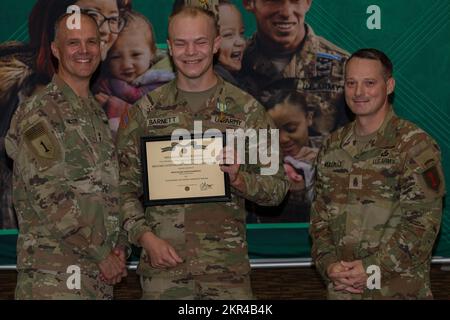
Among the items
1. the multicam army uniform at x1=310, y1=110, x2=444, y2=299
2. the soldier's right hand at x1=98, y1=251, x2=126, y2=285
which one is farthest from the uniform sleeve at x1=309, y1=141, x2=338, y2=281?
the soldier's right hand at x1=98, y1=251, x2=126, y2=285

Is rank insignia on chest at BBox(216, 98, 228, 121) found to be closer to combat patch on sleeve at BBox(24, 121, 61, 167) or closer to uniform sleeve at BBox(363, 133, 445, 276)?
combat patch on sleeve at BBox(24, 121, 61, 167)

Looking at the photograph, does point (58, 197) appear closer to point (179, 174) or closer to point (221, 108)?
point (179, 174)

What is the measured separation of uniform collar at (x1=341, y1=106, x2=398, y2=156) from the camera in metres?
3.55

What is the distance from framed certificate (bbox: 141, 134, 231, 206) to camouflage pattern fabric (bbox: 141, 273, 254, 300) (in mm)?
391

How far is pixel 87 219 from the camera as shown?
3.50 m

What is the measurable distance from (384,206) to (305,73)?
3982 millimetres

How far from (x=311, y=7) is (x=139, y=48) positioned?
1.80 m

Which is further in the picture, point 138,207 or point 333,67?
point 333,67

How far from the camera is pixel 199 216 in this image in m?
3.62

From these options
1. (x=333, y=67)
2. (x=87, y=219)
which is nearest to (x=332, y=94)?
(x=333, y=67)

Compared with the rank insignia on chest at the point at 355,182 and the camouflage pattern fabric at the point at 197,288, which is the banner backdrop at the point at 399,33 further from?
the camouflage pattern fabric at the point at 197,288

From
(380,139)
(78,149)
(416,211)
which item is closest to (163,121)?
(78,149)

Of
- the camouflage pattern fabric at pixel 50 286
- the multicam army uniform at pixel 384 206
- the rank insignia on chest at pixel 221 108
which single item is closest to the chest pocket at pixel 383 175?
the multicam army uniform at pixel 384 206
